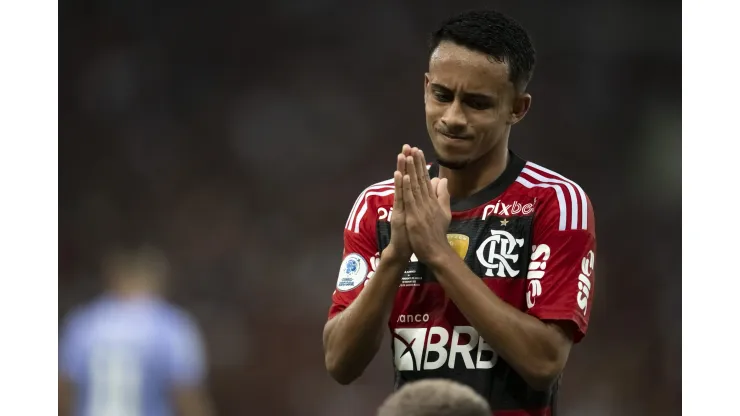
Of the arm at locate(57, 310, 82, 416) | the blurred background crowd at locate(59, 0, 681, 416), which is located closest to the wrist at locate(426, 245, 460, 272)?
the blurred background crowd at locate(59, 0, 681, 416)

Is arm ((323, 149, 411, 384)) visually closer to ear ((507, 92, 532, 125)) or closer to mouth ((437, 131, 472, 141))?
mouth ((437, 131, 472, 141))

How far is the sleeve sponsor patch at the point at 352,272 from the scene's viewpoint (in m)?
2.43

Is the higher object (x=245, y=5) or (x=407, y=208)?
(x=245, y=5)

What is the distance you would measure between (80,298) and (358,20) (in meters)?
1.99

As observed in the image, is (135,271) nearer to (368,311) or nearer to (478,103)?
(368,311)

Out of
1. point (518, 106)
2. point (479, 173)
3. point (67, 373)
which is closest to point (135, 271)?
point (67, 373)

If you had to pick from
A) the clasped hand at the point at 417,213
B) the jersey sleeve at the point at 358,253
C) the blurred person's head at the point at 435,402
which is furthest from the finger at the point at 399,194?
the blurred person's head at the point at 435,402

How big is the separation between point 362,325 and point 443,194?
362 mm

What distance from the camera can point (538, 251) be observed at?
232cm

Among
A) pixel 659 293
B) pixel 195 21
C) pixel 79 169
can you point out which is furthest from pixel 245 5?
pixel 659 293

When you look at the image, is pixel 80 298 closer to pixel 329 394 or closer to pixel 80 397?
pixel 80 397

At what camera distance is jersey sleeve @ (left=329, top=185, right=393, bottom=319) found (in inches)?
95.3

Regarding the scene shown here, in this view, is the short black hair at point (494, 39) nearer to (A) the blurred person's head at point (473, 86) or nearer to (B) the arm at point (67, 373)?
(A) the blurred person's head at point (473, 86)

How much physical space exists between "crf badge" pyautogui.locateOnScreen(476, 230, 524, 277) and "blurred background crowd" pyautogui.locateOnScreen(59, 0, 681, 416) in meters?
2.58
